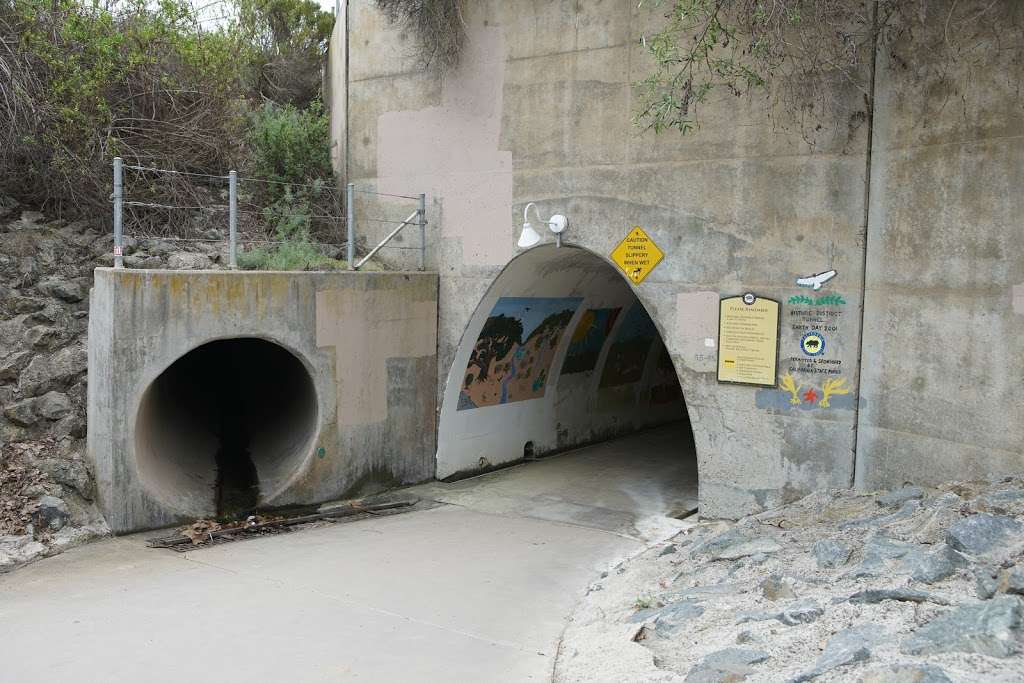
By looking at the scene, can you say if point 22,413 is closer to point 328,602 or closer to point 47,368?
point 47,368

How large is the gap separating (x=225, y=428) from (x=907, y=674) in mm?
10141

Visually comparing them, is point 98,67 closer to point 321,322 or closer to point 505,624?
point 321,322

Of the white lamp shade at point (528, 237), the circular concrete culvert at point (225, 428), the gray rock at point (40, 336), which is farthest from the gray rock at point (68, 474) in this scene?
the white lamp shade at point (528, 237)

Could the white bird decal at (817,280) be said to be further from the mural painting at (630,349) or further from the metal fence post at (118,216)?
the metal fence post at (118,216)

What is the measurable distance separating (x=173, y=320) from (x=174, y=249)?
194 centimetres

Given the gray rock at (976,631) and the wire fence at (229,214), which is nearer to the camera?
the gray rock at (976,631)

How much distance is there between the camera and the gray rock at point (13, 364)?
29.4ft

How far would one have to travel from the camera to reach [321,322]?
32.5ft

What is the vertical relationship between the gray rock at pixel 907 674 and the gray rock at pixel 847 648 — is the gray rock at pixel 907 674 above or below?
above

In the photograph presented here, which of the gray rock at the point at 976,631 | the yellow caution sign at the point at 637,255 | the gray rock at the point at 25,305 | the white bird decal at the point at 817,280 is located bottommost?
the gray rock at the point at 976,631

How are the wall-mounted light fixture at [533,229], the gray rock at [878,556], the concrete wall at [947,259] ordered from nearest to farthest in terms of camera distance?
1. the gray rock at [878,556]
2. the concrete wall at [947,259]
3. the wall-mounted light fixture at [533,229]

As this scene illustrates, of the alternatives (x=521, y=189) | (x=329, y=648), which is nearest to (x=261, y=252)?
(x=521, y=189)

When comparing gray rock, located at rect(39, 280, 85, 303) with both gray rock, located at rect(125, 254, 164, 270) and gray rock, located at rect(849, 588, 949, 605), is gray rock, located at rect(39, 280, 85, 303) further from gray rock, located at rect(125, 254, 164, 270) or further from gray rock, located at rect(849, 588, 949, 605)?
gray rock, located at rect(849, 588, 949, 605)

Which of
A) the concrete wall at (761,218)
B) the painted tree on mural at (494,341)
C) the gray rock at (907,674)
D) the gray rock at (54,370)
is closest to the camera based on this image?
the gray rock at (907,674)
